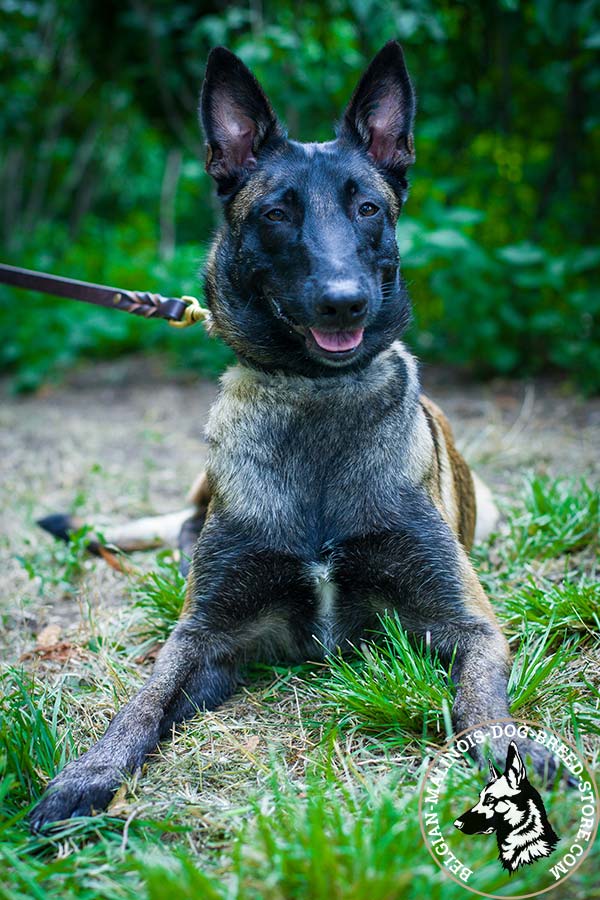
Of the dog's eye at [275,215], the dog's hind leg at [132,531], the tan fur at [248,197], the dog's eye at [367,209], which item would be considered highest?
the tan fur at [248,197]

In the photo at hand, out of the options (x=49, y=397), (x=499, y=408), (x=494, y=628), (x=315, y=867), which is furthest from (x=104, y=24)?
(x=315, y=867)

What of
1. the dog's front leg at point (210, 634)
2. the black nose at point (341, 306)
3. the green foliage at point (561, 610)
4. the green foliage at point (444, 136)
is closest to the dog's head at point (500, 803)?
the green foliage at point (561, 610)

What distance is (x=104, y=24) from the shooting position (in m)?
7.54

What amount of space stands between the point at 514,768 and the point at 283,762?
65 centimetres

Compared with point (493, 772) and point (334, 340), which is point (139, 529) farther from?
point (493, 772)

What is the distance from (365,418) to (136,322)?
20.1ft

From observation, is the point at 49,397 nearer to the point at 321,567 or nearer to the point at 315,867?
the point at 321,567

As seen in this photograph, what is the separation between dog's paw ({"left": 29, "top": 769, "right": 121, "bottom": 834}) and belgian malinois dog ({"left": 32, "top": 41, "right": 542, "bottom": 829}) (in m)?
0.13

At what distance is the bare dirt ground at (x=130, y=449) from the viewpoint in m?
3.58

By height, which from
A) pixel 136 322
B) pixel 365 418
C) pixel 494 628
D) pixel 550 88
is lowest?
pixel 494 628

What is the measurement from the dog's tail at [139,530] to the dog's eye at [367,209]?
1555 mm

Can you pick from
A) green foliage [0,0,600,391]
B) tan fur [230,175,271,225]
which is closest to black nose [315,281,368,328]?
tan fur [230,175,271,225]

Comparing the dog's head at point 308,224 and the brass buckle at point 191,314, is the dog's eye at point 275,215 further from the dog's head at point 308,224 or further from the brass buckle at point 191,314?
the brass buckle at point 191,314

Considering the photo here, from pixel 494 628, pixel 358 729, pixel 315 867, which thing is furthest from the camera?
pixel 494 628
